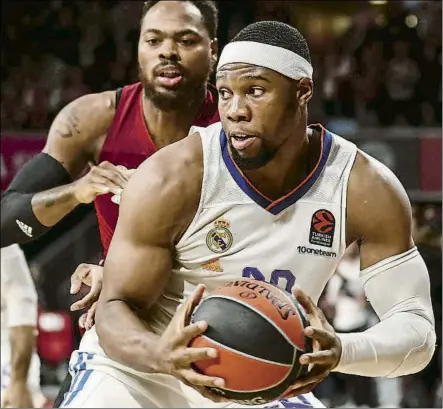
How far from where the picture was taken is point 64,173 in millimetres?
3928

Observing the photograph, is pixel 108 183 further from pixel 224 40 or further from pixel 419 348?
pixel 224 40

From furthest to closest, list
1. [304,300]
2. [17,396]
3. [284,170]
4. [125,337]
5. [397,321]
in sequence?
[17,396], [284,170], [397,321], [125,337], [304,300]

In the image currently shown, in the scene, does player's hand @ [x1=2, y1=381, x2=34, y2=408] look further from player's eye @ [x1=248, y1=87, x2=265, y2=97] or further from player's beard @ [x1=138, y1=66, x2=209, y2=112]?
player's eye @ [x1=248, y1=87, x2=265, y2=97]

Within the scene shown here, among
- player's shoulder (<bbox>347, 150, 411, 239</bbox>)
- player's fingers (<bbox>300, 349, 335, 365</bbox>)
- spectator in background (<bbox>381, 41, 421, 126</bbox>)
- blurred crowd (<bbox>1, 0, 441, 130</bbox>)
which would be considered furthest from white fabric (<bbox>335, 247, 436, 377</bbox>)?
spectator in background (<bbox>381, 41, 421, 126</bbox>)

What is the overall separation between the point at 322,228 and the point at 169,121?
3.44 feet

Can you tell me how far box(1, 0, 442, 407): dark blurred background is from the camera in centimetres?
772

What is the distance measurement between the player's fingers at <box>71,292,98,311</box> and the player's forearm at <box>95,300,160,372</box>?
38 centimetres

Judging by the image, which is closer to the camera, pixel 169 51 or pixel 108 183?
pixel 108 183

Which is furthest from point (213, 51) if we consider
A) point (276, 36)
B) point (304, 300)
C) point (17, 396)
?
point (17, 396)

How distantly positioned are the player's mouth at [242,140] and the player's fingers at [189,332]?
651 millimetres

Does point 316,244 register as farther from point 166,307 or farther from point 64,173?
point 64,173

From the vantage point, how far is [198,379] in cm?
238

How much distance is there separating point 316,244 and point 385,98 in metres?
5.99

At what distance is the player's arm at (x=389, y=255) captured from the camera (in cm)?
295
